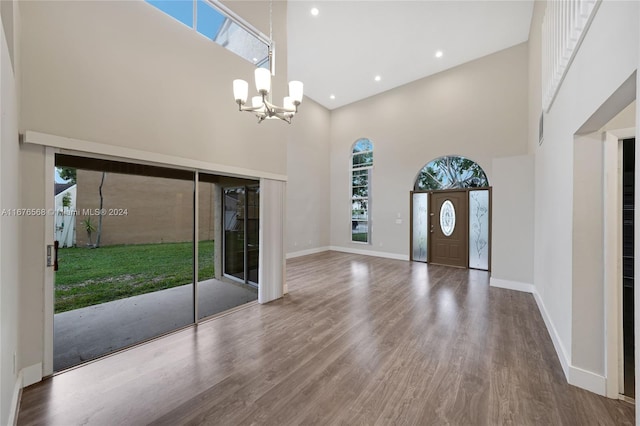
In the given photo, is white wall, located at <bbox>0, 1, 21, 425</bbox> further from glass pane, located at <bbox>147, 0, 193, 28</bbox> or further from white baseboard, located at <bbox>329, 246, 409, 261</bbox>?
white baseboard, located at <bbox>329, 246, 409, 261</bbox>

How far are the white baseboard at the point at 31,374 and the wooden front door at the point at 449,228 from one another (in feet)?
24.5

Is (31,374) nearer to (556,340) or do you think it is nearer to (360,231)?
Answer: (556,340)

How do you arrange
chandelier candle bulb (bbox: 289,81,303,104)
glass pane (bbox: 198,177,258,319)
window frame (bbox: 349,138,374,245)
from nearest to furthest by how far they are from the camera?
chandelier candle bulb (bbox: 289,81,303,104) < glass pane (bbox: 198,177,258,319) < window frame (bbox: 349,138,374,245)

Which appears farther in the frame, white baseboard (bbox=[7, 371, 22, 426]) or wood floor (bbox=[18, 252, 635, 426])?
wood floor (bbox=[18, 252, 635, 426])

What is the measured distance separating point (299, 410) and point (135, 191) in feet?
9.47

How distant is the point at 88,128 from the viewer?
2428 millimetres

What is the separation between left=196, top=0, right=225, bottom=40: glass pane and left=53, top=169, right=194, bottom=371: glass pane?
206 cm

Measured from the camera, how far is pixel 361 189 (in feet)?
28.9

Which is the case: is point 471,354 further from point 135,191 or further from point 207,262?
point 135,191

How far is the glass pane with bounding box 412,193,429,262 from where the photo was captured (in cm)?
736

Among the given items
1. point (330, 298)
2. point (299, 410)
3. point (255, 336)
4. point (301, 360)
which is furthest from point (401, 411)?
point (330, 298)

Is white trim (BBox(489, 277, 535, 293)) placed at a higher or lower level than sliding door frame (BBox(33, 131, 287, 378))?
lower

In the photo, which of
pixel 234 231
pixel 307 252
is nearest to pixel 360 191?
pixel 307 252

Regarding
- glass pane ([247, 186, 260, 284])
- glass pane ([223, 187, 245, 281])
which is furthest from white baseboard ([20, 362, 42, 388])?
glass pane ([247, 186, 260, 284])
